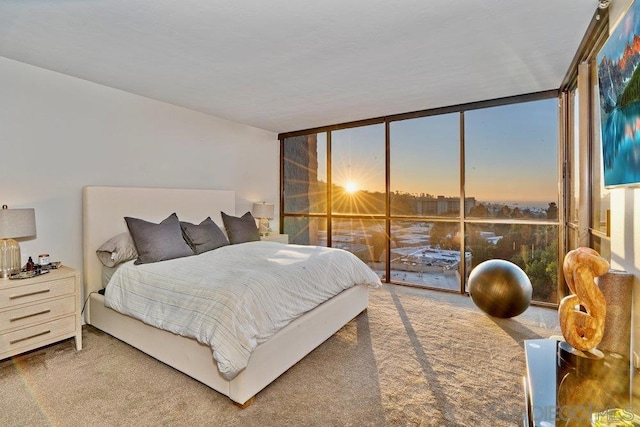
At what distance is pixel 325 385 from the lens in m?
2.19

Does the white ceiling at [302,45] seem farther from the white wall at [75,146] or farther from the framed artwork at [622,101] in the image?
the framed artwork at [622,101]

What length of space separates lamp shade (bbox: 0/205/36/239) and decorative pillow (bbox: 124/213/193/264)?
2.62ft

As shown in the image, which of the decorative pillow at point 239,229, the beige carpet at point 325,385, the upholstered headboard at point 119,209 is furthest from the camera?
the decorative pillow at point 239,229

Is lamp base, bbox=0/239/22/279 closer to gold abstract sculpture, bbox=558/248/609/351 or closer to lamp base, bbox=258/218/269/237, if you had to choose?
lamp base, bbox=258/218/269/237

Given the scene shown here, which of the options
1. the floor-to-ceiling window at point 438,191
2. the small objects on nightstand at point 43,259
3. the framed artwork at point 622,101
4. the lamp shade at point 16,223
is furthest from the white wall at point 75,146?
the framed artwork at point 622,101

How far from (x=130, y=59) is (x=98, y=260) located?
6.63 ft

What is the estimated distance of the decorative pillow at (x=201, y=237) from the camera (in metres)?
3.62

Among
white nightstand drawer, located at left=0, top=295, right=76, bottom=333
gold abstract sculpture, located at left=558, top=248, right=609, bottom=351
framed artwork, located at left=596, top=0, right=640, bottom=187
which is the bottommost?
white nightstand drawer, located at left=0, top=295, right=76, bottom=333

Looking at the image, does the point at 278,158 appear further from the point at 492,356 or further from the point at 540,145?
the point at 492,356

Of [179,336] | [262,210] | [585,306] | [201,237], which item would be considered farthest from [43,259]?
[585,306]

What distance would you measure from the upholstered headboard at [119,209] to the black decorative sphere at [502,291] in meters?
3.55

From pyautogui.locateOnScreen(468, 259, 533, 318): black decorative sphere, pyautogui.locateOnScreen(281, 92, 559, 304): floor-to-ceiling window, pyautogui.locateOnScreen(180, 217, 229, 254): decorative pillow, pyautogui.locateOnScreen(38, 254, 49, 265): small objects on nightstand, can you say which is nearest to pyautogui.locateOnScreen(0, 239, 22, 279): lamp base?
pyautogui.locateOnScreen(38, 254, 49, 265): small objects on nightstand

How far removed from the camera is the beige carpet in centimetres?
188

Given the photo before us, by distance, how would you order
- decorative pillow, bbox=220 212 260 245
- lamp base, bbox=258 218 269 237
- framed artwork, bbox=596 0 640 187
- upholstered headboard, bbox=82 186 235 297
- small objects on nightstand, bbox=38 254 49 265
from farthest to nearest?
lamp base, bbox=258 218 269 237 < decorative pillow, bbox=220 212 260 245 < upholstered headboard, bbox=82 186 235 297 < small objects on nightstand, bbox=38 254 49 265 < framed artwork, bbox=596 0 640 187
